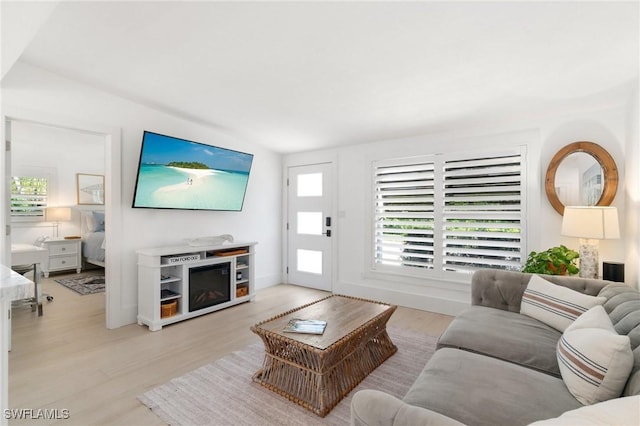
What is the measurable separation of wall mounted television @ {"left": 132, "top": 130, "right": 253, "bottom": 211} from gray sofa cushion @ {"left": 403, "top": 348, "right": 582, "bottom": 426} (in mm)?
3211

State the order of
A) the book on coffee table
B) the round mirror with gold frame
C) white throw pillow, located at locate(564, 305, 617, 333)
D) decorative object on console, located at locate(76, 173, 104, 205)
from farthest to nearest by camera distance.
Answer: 1. decorative object on console, located at locate(76, 173, 104, 205)
2. the round mirror with gold frame
3. the book on coffee table
4. white throw pillow, located at locate(564, 305, 617, 333)

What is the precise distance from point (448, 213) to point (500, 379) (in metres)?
2.58

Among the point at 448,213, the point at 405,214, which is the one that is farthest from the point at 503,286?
the point at 405,214

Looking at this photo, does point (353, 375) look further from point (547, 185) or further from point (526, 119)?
point (526, 119)

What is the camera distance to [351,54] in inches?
89.2

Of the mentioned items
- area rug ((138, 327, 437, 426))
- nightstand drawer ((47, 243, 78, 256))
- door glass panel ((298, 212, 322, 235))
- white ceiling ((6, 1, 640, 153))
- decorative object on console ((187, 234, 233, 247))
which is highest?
white ceiling ((6, 1, 640, 153))

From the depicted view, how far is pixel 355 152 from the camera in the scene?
4543mm

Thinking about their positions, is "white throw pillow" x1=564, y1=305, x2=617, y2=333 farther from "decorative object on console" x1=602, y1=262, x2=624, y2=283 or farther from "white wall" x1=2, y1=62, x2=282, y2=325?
"white wall" x1=2, y1=62, x2=282, y2=325

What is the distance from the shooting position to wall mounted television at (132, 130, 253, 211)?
130 inches

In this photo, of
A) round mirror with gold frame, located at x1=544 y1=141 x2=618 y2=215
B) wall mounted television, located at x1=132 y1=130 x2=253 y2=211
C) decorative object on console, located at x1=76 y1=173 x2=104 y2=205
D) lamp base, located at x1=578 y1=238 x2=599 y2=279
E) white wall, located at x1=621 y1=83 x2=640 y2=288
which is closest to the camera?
white wall, located at x1=621 y1=83 x2=640 y2=288

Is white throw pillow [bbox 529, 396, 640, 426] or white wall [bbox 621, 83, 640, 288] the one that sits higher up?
white wall [bbox 621, 83, 640, 288]

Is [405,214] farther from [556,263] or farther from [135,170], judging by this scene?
[135,170]

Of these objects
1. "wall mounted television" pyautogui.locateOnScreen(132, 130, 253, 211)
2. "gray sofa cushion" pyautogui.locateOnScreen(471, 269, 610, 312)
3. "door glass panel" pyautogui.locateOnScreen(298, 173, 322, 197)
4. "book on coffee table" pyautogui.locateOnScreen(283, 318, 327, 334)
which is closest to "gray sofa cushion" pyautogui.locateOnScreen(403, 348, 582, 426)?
"book on coffee table" pyautogui.locateOnScreen(283, 318, 327, 334)

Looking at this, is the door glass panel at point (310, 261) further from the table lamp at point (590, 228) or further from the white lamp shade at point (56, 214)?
the white lamp shade at point (56, 214)
